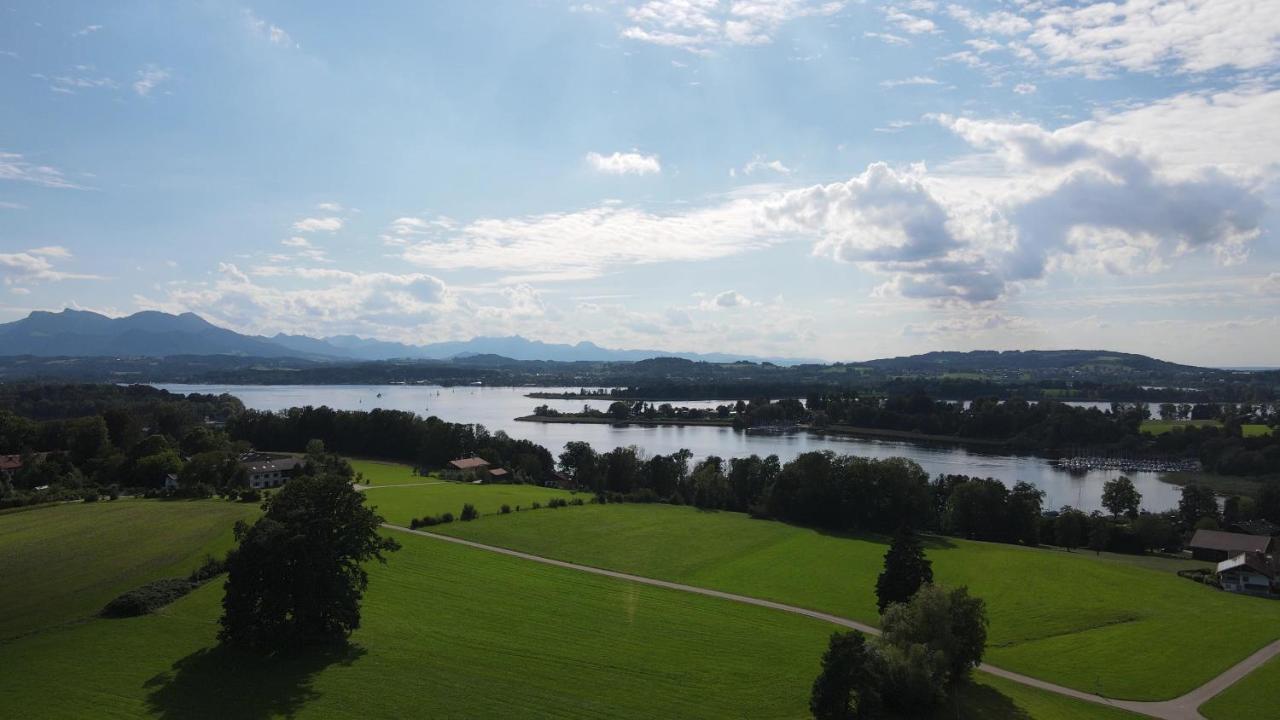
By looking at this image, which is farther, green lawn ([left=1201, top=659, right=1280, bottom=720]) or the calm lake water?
the calm lake water

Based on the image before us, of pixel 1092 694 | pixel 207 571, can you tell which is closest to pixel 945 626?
pixel 1092 694

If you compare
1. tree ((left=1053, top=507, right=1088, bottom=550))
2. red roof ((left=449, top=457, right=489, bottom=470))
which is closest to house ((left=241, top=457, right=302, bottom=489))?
red roof ((left=449, top=457, right=489, bottom=470))

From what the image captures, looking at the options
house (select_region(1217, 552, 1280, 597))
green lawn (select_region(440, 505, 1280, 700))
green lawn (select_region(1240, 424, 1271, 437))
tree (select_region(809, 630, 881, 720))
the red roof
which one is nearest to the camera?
tree (select_region(809, 630, 881, 720))

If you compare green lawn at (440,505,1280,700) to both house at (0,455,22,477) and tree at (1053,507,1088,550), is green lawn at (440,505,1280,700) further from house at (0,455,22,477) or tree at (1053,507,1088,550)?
house at (0,455,22,477)

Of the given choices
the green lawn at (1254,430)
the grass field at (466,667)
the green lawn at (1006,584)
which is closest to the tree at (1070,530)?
the green lawn at (1006,584)

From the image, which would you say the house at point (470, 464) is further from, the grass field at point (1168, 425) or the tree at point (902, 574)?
the grass field at point (1168, 425)

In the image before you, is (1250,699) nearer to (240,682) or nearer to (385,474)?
(240,682)

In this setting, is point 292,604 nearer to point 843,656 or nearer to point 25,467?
point 843,656

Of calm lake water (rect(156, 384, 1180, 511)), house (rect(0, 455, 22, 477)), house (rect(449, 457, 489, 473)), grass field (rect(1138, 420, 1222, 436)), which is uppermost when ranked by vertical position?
grass field (rect(1138, 420, 1222, 436))
